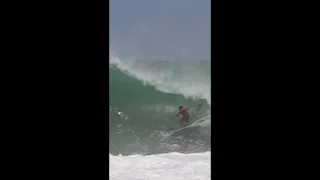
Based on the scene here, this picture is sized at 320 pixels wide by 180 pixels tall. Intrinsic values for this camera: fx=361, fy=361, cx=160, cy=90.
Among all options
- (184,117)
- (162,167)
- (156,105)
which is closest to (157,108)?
(156,105)

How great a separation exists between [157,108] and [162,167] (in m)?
2.63

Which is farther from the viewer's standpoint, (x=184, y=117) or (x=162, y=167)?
(x=184, y=117)

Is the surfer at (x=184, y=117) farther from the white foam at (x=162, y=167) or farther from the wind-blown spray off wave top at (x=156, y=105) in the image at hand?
the white foam at (x=162, y=167)

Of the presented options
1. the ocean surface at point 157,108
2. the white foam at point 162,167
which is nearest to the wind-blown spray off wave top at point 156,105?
the ocean surface at point 157,108

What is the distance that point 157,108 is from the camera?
30.1ft

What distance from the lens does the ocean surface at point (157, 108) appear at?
28.0ft

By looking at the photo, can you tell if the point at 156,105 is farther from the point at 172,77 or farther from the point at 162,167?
the point at 162,167

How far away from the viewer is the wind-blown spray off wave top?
8.62 metres
